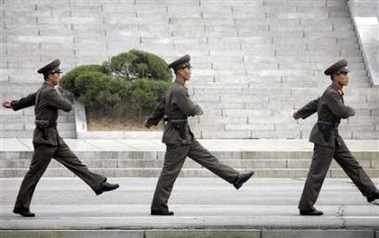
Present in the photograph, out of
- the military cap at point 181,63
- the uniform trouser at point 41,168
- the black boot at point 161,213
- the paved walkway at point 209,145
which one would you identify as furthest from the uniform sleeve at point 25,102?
the paved walkway at point 209,145

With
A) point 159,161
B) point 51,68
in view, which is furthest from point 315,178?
point 159,161

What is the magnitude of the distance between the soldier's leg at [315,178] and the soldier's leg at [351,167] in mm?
210

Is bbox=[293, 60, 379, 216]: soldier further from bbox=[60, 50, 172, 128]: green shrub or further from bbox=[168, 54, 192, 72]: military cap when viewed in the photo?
bbox=[60, 50, 172, 128]: green shrub

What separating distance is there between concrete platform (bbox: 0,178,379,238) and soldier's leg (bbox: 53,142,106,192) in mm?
376

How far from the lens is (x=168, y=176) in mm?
9805

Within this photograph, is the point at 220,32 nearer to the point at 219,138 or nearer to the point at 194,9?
the point at 194,9

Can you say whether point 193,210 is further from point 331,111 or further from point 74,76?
point 74,76

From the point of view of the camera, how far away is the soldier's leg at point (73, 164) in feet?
33.2

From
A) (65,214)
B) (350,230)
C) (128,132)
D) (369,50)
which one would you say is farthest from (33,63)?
(350,230)

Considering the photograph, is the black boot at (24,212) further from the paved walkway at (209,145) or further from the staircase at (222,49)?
the staircase at (222,49)

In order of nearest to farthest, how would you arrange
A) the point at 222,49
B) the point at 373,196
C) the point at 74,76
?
the point at 373,196, the point at 74,76, the point at 222,49

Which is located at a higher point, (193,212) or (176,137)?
(176,137)

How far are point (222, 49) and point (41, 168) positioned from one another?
44.4 feet

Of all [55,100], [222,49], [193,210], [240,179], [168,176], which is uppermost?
[222,49]
